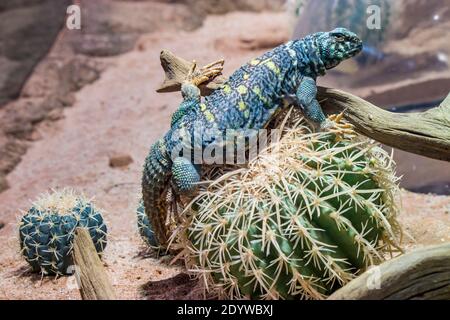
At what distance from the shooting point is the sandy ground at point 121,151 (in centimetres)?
334

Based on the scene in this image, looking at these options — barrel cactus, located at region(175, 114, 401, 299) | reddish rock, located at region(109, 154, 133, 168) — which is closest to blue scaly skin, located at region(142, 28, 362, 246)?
barrel cactus, located at region(175, 114, 401, 299)

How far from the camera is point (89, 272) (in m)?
2.52

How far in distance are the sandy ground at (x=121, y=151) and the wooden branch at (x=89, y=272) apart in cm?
33

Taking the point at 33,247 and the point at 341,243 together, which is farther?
the point at 33,247

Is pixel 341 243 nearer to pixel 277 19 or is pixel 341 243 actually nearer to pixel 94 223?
pixel 94 223

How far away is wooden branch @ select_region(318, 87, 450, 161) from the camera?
8.69 feet

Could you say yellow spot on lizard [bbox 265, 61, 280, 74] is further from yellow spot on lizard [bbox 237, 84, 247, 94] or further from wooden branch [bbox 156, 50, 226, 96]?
wooden branch [bbox 156, 50, 226, 96]

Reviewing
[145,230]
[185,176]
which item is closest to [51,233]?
[145,230]

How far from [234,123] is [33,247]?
1465mm

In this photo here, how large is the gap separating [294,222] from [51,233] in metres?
1.61

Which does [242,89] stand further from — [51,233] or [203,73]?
[51,233]

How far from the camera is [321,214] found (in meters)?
2.36

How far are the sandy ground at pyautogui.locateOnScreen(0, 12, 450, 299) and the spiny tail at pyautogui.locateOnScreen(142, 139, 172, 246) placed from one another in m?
0.41

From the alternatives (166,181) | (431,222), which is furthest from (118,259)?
(431,222)
